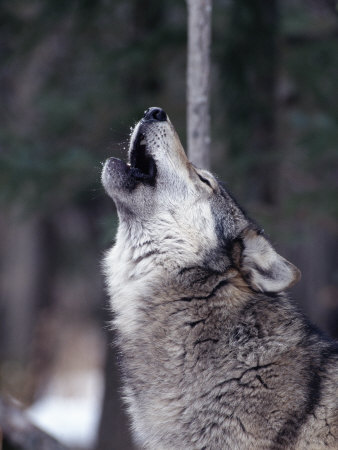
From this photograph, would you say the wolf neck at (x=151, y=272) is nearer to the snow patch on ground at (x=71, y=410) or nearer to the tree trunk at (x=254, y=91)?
the tree trunk at (x=254, y=91)

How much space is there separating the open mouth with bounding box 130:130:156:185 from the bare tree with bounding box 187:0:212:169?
3.48 feet

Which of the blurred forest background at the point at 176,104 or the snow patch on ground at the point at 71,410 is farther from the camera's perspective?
the snow patch on ground at the point at 71,410

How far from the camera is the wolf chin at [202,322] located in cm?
411

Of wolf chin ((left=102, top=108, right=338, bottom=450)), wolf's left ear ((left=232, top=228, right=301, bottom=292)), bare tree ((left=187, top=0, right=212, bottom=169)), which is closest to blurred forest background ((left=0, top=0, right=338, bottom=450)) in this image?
bare tree ((left=187, top=0, right=212, bottom=169))

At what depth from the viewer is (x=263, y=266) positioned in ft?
14.8

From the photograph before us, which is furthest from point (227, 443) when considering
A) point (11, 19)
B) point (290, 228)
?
point (11, 19)

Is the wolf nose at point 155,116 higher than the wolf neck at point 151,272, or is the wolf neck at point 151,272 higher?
the wolf nose at point 155,116

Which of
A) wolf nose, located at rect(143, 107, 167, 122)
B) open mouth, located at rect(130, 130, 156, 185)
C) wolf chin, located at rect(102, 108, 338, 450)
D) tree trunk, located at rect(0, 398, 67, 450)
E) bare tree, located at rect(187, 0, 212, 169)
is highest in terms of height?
bare tree, located at rect(187, 0, 212, 169)

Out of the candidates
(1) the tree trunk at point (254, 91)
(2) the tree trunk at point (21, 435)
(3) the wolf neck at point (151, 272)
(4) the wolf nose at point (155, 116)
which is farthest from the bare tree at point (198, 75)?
(2) the tree trunk at point (21, 435)

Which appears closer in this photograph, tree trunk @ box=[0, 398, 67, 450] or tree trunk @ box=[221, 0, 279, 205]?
tree trunk @ box=[0, 398, 67, 450]

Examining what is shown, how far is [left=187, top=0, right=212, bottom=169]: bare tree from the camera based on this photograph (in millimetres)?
5637

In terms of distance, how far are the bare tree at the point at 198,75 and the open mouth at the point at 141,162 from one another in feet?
3.48

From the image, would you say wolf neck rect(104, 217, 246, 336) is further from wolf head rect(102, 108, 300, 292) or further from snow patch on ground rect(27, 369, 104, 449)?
snow patch on ground rect(27, 369, 104, 449)

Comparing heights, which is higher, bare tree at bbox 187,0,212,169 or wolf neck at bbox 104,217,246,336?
bare tree at bbox 187,0,212,169
